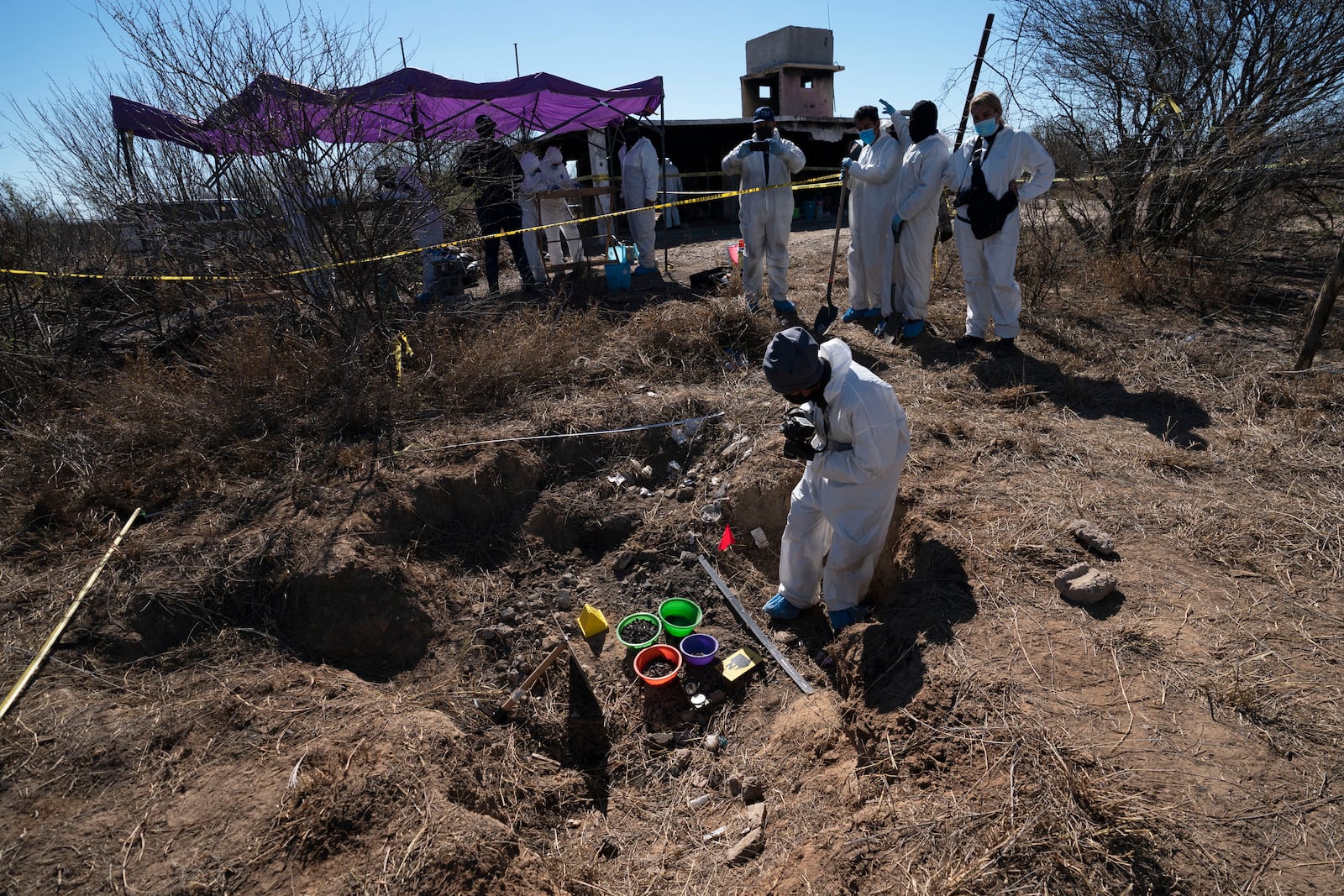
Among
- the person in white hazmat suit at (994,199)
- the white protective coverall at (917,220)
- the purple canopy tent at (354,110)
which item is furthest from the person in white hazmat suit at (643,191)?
the person in white hazmat suit at (994,199)

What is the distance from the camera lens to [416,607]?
12.0 ft

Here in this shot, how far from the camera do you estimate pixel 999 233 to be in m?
5.24

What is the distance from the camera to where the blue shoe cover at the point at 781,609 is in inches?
145

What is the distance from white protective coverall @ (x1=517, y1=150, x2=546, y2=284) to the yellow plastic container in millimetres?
5863

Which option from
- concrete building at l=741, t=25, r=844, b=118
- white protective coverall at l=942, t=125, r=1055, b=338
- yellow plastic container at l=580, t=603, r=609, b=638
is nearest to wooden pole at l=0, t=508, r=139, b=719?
yellow plastic container at l=580, t=603, r=609, b=638

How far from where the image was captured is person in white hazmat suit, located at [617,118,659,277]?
952cm

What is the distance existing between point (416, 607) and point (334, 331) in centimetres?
286

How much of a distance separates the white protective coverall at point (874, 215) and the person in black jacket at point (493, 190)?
3734 mm

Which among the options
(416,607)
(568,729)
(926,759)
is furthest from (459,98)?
(926,759)

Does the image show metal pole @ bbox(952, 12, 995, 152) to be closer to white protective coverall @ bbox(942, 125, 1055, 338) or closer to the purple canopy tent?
white protective coverall @ bbox(942, 125, 1055, 338)

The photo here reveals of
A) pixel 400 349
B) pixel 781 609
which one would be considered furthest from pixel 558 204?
pixel 781 609

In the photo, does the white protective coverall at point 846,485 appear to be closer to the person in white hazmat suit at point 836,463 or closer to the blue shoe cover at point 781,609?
the person in white hazmat suit at point 836,463

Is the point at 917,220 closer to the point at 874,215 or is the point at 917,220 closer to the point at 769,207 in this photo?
the point at 874,215

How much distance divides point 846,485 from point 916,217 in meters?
3.79
